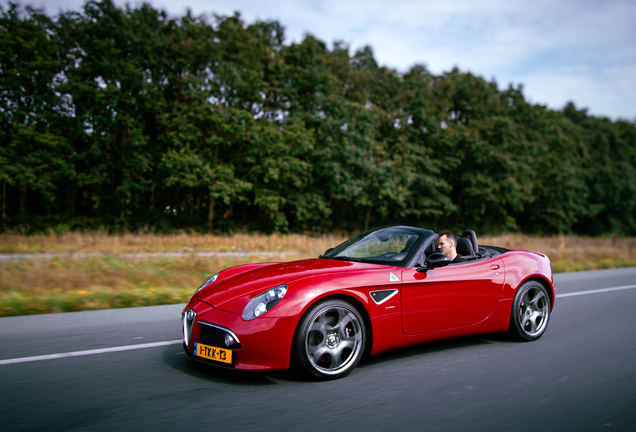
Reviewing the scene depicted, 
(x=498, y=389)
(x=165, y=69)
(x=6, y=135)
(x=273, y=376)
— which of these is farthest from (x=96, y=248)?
(x=165, y=69)

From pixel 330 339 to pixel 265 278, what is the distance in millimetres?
789

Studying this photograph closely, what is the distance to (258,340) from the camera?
393 centimetres

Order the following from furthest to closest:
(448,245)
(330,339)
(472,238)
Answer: (472,238) < (448,245) < (330,339)

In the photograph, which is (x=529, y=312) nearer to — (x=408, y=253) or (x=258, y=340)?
(x=408, y=253)

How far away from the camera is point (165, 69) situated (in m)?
30.6

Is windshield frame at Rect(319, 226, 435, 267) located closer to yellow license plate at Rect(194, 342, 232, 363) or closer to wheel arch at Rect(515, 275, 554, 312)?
wheel arch at Rect(515, 275, 554, 312)

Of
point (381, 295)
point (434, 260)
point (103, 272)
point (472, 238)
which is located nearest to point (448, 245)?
point (472, 238)

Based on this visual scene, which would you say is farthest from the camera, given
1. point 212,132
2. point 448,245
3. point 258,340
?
point 212,132

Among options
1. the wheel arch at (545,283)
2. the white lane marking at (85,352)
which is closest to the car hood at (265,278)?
the white lane marking at (85,352)

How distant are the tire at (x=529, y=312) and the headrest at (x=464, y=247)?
29.4 inches

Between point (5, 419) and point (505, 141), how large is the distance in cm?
4243

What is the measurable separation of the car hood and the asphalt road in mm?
644

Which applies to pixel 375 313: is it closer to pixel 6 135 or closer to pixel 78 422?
pixel 78 422

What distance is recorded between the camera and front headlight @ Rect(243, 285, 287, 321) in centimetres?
402
